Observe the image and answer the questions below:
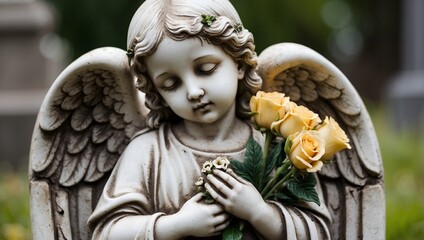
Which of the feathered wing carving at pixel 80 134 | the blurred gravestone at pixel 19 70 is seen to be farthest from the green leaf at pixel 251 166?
the blurred gravestone at pixel 19 70

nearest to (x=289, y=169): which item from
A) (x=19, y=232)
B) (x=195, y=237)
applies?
(x=195, y=237)

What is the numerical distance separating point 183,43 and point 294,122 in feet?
1.70

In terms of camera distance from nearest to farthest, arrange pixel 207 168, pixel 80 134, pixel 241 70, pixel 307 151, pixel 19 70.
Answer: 1. pixel 307 151
2. pixel 207 168
3. pixel 241 70
4. pixel 80 134
5. pixel 19 70

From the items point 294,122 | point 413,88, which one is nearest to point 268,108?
point 294,122

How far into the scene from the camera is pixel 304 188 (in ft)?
11.8

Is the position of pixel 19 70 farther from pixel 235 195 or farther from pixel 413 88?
pixel 235 195

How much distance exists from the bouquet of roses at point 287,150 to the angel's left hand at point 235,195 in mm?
42

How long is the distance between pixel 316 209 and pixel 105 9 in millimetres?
11366

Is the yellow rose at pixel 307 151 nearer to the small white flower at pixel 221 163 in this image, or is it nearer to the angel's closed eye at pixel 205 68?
the small white flower at pixel 221 163

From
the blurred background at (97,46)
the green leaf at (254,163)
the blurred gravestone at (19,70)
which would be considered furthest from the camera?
the blurred gravestone at (19,70)

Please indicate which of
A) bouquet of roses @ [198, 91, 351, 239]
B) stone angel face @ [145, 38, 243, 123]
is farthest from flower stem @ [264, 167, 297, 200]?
stone angel face @ [145, 38, 243, 123]

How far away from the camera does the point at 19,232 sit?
17.2ft

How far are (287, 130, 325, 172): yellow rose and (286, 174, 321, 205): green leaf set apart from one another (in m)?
0.16

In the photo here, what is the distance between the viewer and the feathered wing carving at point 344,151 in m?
3.88
